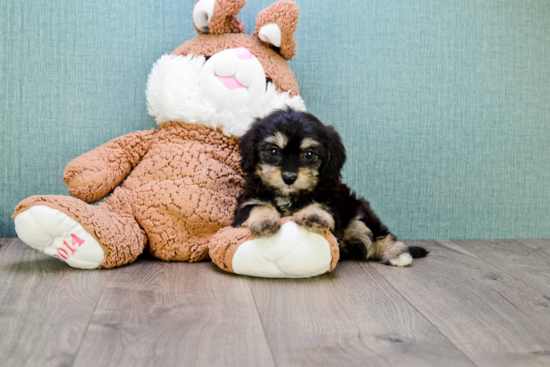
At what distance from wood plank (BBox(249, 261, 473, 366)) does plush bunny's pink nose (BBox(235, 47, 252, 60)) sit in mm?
1034

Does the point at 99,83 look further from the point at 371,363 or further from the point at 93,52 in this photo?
the point at 371,363

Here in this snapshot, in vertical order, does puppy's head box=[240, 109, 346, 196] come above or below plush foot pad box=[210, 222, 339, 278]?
above

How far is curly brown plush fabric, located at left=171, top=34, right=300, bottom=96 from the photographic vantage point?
234 centimetres

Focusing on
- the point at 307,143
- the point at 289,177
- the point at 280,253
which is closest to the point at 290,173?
the point at 289,177

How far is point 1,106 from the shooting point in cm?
260

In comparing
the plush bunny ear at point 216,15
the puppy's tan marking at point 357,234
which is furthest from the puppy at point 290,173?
the plush bunny ear at point 216,15

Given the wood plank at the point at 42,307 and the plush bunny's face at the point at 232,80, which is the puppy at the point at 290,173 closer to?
the plush bunny's face at the point at 232,80

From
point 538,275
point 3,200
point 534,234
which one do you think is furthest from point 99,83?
point 534,234

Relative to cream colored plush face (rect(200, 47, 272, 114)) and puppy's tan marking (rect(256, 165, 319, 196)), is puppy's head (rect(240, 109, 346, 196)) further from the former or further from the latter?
cream colored plush face (rect(200, 47, 272, 114))

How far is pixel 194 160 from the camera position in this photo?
2.29 m

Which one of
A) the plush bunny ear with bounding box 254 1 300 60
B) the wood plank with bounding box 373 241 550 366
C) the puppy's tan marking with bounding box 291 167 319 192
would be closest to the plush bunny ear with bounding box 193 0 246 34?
the plush bunny ear with bounding box 254 1 300 60

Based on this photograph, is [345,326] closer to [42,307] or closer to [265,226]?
[265,226]

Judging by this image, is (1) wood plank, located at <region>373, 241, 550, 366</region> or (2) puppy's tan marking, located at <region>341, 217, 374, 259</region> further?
(2) puppy's tan marking, located at <region>341, 217, 374, 259</region>

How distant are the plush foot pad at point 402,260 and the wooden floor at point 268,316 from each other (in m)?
0.07
